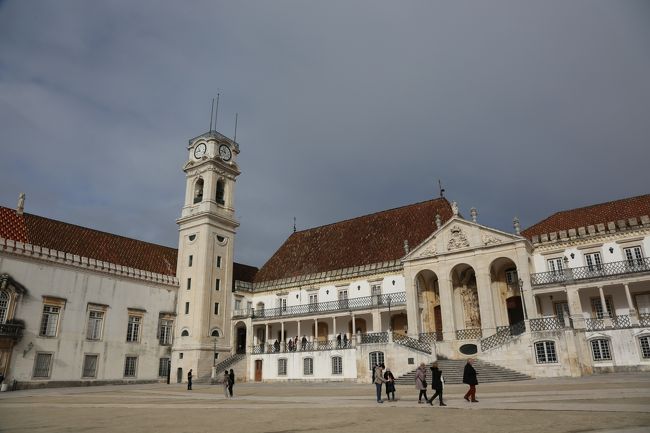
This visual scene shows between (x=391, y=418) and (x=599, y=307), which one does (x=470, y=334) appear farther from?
(x=391, y=418)

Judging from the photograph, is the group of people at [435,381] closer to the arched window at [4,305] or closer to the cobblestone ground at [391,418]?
the cobblestone ground at [391,418]

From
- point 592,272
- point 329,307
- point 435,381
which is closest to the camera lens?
point 435,381

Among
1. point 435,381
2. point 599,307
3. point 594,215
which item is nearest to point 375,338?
point 599,307

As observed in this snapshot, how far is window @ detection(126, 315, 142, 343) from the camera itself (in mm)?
34750

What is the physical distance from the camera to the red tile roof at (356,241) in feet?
122

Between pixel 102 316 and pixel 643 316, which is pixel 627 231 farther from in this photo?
pixel 102 316

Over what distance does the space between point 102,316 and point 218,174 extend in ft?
50.2

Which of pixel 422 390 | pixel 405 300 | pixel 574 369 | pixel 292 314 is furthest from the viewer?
pixel 292 314

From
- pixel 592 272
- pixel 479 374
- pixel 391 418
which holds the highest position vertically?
pixel 592 272

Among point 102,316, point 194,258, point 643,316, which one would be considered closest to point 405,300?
point 643,316

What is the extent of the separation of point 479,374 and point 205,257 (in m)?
23.7

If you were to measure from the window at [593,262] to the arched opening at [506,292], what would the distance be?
13.7 ft

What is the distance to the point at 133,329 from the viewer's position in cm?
3516

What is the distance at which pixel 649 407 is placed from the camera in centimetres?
953
